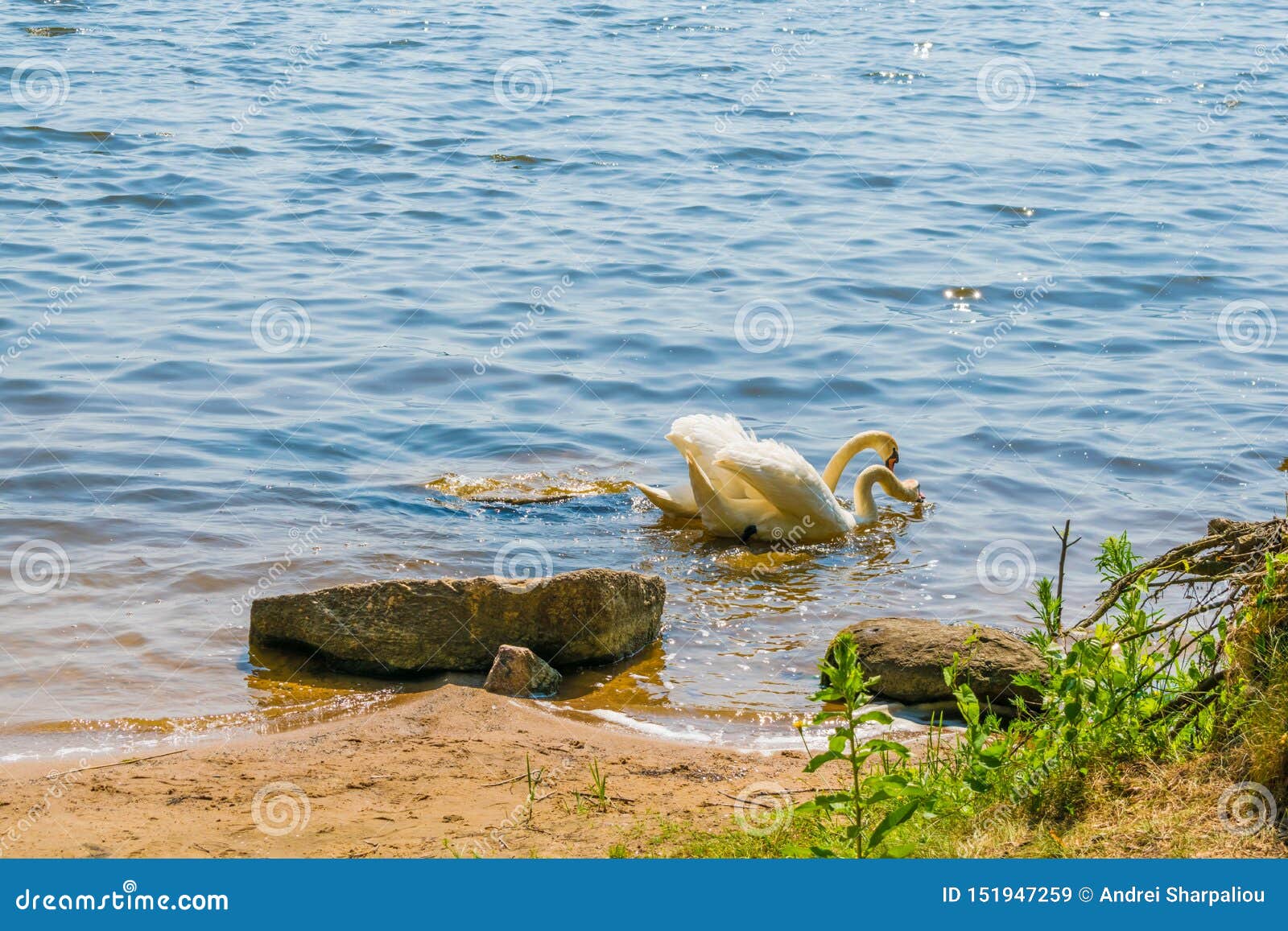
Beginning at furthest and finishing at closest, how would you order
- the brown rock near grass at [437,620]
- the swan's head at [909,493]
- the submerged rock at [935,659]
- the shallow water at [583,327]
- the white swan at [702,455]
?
the swan's head at [909,493]
the white swan at [702,455]
the shallow water at [583,327]
the brown rock near grass at [437,620]
the submerged rock at [935,659]

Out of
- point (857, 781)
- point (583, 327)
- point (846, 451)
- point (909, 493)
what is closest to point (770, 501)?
point (846, 451)

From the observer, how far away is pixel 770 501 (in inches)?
362

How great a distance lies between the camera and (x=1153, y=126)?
20.0 meters

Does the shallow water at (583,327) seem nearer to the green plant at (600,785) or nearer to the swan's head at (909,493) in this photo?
the swan's head at (909,493)

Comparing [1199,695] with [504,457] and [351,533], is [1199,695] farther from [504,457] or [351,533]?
[504,457]

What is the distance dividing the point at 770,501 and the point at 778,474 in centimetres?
28

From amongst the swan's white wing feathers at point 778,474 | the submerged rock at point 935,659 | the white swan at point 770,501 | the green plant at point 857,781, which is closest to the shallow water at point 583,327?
the white swan at point 770,501

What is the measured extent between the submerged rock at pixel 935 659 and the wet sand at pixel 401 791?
2.80 ft

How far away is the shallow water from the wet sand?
1.83 ft

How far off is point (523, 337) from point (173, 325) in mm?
2872

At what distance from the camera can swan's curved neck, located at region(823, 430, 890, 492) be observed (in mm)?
9922

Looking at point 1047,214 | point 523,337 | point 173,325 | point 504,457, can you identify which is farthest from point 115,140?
point 1047,214

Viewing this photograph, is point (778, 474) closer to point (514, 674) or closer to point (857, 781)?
point (514, 674)

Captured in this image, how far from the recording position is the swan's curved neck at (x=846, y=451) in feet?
32.6
